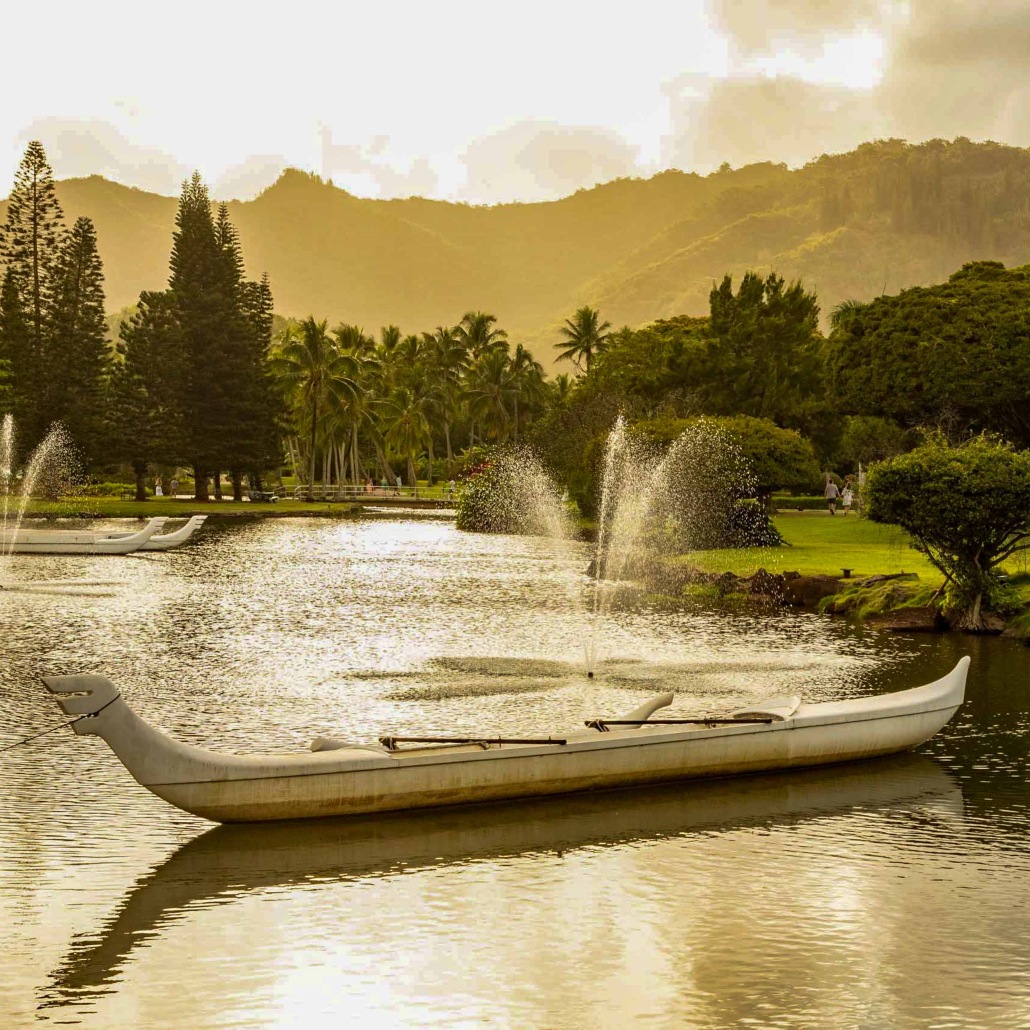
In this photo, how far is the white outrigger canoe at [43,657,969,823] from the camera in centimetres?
1288

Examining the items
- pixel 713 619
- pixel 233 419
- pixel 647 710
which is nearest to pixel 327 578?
pixel 713 619

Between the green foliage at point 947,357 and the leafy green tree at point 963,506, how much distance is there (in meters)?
28.8

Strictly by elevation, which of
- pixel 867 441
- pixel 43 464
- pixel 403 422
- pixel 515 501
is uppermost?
pixel 403 422

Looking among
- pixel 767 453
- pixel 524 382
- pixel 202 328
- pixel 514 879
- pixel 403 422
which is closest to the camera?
pixel 514 879

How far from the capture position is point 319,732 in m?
18.1

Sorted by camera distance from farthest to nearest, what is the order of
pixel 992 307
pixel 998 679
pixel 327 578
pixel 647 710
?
1. pixel 992 307
2. pixel 327 578
3. pixel 998 679
4. pixel 647 710

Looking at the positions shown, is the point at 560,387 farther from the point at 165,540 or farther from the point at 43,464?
the point at 165,540

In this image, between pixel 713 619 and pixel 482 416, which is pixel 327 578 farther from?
pixel 482 416

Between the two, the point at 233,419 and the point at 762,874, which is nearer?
the point at 762,874

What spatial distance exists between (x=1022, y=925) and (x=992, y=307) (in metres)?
52.1

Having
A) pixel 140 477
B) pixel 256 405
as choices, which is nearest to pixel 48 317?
pixel 140 477

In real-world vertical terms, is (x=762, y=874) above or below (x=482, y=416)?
below

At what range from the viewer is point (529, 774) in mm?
14344

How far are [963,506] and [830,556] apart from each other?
16142 mm
